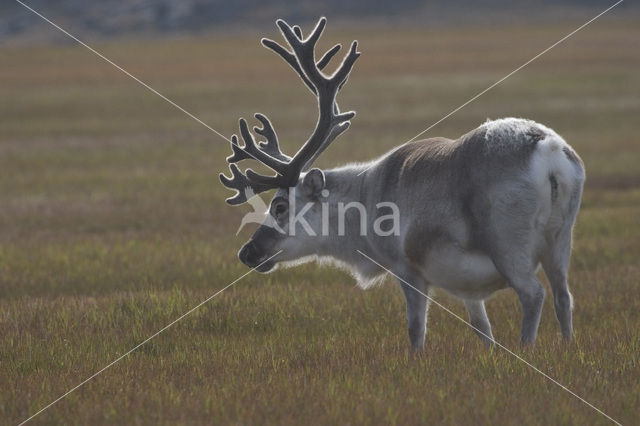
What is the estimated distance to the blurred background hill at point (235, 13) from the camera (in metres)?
140

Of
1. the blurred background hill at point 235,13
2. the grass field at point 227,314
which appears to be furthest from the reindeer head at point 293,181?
the blurred background hill at point 235,13

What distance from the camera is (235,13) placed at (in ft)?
516

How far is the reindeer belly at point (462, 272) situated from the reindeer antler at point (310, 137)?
1764mm

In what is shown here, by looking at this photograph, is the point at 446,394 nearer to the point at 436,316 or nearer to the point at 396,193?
the point at 396,193

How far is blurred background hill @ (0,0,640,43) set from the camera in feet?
460

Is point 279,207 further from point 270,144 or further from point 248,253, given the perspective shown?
point 270,144

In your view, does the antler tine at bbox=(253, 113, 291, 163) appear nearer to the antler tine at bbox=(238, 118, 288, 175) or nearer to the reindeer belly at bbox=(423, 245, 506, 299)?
the antler tine at bbox=(238, 118, 288, 175)

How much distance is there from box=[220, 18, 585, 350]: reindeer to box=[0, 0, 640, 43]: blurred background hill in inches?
4924

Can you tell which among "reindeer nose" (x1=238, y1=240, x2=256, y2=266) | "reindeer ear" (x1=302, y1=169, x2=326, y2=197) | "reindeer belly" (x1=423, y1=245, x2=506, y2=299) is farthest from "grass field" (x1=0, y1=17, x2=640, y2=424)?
"reindeer ear" (x1=302, y1=169, x2=326, y2=197)

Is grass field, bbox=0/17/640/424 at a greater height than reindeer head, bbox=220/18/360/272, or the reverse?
reindeer head, bbox=220/18/360/272

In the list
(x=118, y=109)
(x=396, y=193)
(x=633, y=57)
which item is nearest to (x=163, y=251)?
(x=396, y=193)

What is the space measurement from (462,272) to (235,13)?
504ft

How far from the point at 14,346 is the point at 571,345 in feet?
15.2

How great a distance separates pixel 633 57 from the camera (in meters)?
59.4
